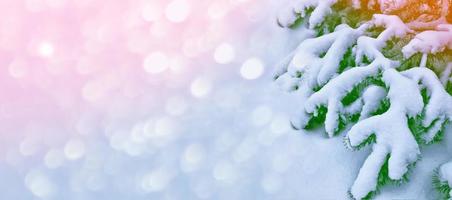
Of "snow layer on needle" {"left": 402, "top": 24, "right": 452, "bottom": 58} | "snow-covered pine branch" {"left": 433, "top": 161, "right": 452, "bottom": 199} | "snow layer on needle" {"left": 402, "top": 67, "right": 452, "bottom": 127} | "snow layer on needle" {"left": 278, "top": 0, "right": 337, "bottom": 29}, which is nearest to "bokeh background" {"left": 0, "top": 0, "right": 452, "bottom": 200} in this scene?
"snow-covered pine branch" {"left": 433, "top": 161, "right": 452, "bottom": 199}

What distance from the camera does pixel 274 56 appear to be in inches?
232

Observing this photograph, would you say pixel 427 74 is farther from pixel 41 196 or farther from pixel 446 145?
pixel 41 196

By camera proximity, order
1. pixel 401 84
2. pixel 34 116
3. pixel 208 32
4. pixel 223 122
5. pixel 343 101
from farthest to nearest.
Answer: pixel 208 32 < pixel 34 116 < pixel 223 122 < pixel 343 101 < pixel 401 84

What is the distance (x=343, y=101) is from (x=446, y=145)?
0.80 m

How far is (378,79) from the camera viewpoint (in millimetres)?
3982

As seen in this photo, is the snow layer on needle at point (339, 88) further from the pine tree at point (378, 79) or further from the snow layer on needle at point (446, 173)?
the snow layer on needle at point (446, 173)

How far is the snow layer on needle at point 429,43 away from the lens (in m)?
3.95

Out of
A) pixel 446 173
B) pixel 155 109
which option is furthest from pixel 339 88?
pixel 155 109

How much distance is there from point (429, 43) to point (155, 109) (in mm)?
2759

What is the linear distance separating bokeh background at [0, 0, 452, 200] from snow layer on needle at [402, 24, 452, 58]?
2.44ft

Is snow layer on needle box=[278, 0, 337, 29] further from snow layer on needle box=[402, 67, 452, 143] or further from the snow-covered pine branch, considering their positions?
the snow-covered pine branch

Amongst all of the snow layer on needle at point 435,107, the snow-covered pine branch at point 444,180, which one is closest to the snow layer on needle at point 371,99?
the snow layer on needle at point 435,107

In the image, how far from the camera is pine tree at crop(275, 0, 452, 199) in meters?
3.52

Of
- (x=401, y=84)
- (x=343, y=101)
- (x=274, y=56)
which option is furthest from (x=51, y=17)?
(x=401, y=84)
